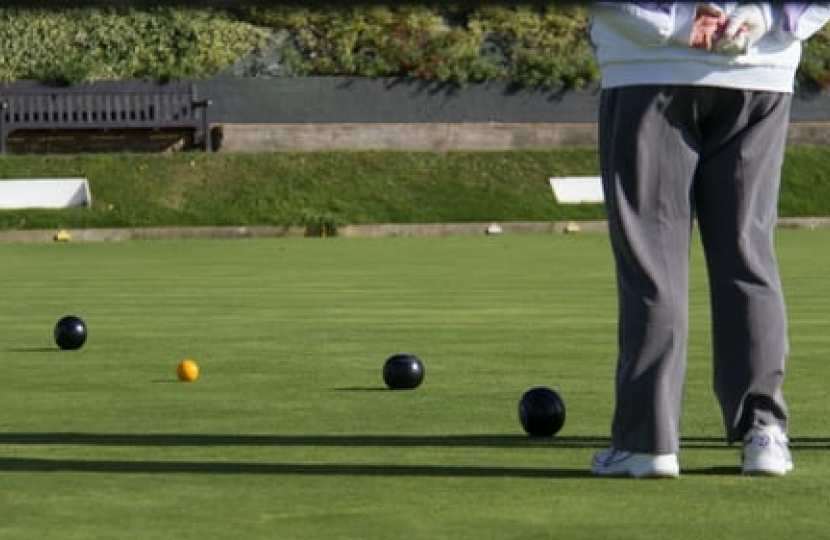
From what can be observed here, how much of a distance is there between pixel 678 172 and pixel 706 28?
0.36 m

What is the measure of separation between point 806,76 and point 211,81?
10284 mm

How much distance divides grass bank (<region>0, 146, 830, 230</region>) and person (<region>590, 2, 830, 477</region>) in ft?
85.4

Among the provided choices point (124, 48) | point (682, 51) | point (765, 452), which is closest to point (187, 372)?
point (765, 452)

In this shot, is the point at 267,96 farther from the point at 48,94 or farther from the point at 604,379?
the point at 604,379

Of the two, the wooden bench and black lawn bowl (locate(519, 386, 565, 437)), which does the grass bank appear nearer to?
the wooden bench

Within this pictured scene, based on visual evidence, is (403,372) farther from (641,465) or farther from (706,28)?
(706,28)

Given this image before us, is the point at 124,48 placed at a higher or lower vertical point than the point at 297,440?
lower

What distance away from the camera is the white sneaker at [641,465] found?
5535 millimetres

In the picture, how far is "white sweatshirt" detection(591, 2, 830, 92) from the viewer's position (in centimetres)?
540

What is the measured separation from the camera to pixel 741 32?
5.44m

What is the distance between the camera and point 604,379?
8.45m

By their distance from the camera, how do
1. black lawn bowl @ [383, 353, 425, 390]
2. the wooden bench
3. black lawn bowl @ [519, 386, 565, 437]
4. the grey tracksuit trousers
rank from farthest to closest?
the wooden bench < black lawn bowl @ [383, 353, 425, 390] < black lawn bowl @ [519, 386, 565, 437] < the grey tracksuit trousers

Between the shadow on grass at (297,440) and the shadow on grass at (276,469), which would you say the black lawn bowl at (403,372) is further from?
the shadow on grass at (276,469)

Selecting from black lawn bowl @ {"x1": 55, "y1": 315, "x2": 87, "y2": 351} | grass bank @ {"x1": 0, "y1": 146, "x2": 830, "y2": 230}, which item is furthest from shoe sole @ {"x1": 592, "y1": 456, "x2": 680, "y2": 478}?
grass bank @ {"x1": 0, "y1": 146, "x2": 830, "y2": 230}
